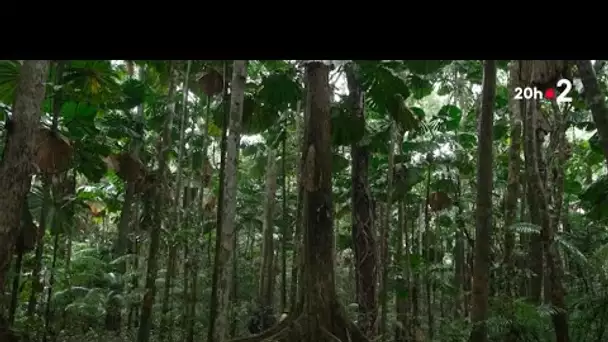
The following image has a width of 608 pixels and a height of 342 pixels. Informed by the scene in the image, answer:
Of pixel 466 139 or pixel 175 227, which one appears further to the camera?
pixel 466 139

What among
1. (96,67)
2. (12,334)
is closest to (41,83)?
(96,67)

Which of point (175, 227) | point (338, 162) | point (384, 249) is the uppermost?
point (338, 162)

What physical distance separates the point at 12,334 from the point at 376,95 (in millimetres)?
5928

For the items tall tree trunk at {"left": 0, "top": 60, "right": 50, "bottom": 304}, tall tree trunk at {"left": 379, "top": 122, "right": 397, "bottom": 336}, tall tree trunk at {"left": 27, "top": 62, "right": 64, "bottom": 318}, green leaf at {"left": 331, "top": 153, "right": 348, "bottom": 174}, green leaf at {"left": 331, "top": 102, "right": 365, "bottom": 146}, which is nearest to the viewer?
tall tree trunk at {"left": 0, "top": 60, "right": 50, "bottom": 304}

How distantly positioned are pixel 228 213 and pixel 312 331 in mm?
1769

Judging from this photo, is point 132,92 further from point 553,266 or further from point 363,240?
point 553,266

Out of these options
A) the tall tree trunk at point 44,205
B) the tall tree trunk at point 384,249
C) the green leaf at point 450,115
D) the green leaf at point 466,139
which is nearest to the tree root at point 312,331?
the tall tree trunk at point 384,249

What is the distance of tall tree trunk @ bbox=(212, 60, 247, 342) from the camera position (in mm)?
6629

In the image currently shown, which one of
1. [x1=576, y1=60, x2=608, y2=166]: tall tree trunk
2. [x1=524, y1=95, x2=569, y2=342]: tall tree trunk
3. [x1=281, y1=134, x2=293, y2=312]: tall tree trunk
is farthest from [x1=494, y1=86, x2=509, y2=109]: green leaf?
[x1=576, y1=60, x2=608, y2=166]: tall tree trunk

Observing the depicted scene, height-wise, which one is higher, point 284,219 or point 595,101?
point 595,101

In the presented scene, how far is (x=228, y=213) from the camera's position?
6.67 m

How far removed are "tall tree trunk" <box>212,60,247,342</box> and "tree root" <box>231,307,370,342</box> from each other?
0.37 metres

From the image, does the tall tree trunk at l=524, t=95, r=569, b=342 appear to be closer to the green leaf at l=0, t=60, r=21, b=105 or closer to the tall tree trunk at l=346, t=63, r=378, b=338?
the tall tree trunk at l=346, t=63, r=378, b=338

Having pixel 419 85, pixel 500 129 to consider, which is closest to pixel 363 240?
pixel 419 85
